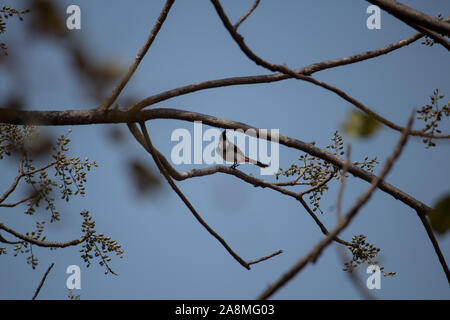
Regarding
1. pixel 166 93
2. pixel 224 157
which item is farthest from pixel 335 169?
pixel 224 157

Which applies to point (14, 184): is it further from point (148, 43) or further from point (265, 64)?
point (265, 64)

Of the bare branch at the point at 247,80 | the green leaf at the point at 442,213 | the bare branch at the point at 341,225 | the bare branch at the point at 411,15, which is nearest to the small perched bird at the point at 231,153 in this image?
the bare branch at the point at 247,80

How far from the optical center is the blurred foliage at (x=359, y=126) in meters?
1.04

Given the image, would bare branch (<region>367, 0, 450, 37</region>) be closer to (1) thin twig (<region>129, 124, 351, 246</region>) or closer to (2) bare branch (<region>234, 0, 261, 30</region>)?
(2) bare branch (<region>234, 0, 261, 30</region>)

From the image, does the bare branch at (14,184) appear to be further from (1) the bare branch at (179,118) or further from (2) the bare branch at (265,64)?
(2) the bare branch at (265,64)

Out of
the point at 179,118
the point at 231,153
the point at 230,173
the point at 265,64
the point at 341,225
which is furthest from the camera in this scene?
the point at 231,153

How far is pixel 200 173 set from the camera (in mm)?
3877

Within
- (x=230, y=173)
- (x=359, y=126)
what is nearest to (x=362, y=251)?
(x=230, y=173)

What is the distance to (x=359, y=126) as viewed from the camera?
1.05 meters

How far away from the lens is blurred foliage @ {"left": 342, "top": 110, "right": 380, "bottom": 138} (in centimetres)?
104

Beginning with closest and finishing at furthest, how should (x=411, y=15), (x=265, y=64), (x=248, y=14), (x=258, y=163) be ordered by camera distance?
(x=411, y=15) → (x=265, y=64) → (x=248, y=14) → (x=258, y=163)

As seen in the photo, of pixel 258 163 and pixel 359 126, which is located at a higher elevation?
pixel 258 163

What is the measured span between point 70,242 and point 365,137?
347cm
